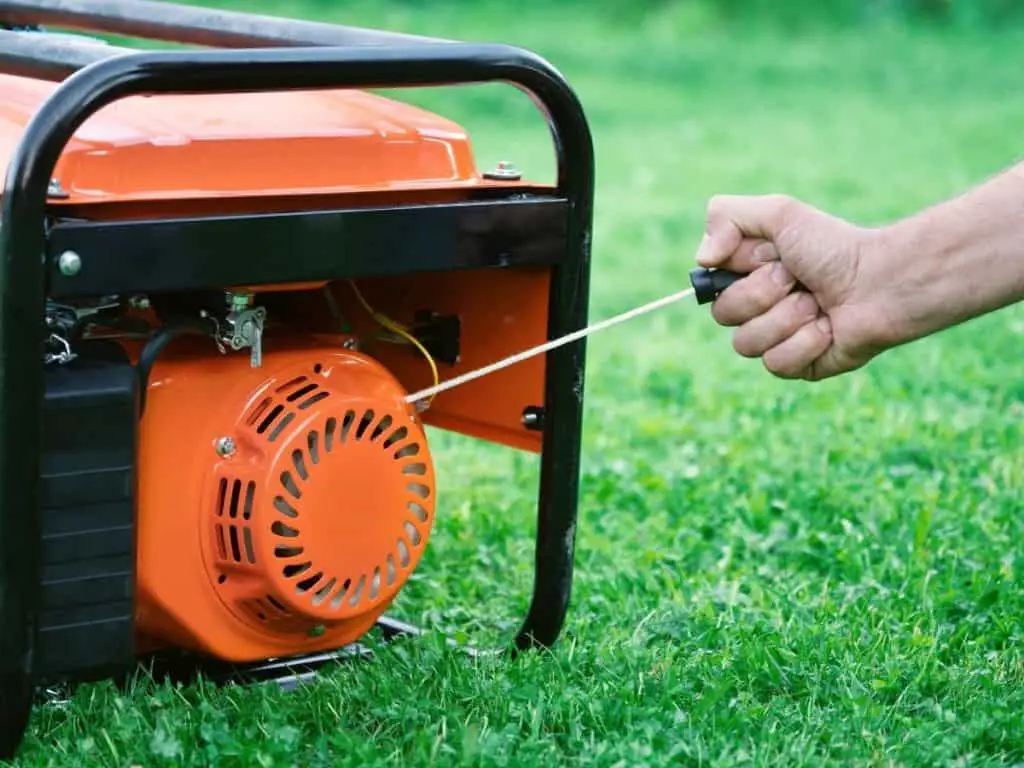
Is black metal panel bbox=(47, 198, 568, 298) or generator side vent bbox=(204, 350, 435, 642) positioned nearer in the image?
black metal panel bbox=(47, 198, 568, 298)

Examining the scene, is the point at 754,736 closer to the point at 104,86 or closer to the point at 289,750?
the point at 289,750

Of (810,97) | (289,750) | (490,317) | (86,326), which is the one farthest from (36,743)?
(810,97)

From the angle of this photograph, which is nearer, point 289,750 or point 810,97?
point 289,750

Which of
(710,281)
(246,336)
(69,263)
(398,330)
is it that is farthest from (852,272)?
(69,263)

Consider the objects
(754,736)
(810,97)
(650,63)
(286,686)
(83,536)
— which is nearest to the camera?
(83,536)

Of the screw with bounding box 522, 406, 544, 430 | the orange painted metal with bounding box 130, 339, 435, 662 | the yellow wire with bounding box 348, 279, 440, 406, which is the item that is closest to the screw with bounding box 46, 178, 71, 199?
the orange painted metal with bounding box 130, 339, 435, 662

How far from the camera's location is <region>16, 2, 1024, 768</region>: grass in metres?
→ 2.14

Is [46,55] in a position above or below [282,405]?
above

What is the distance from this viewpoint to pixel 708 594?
282cm

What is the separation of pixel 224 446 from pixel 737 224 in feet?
2.53

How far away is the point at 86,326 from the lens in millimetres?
2143

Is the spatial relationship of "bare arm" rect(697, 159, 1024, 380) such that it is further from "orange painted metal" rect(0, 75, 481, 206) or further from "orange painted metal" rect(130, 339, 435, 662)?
"orange painted metal" rect(130, 339, 435, 662)

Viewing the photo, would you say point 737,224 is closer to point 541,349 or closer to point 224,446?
point 541,349

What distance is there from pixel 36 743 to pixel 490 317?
90 cm
